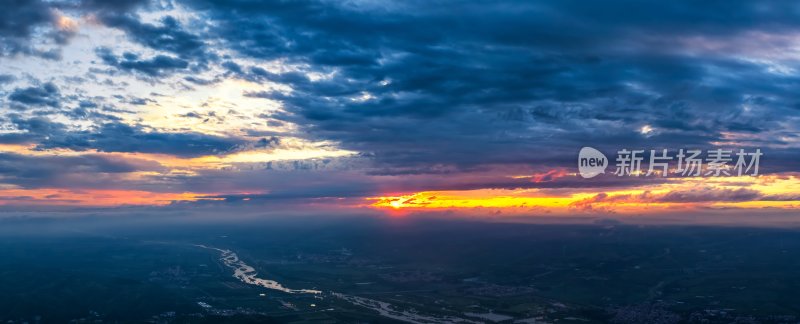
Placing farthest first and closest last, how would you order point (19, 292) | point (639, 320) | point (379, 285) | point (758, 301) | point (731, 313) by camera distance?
point (379, 285), point (19, 292), point (758, 301), point (731, 313), point (639, 320)

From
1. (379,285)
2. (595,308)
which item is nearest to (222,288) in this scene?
(379,285)

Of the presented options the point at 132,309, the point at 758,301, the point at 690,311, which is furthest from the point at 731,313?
the point at 132,309

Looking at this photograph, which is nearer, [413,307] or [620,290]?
[413,307]

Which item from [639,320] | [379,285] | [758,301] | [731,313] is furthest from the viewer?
[379,285]

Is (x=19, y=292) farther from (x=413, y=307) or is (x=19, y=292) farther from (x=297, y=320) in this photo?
(x=413, y=307)

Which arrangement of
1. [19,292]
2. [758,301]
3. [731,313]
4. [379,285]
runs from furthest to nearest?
[379,285], [19,292], [758,301], [731,313]

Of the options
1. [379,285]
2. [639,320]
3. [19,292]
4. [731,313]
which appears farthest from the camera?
[379,285]

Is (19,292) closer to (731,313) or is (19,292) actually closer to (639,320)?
(639,320)

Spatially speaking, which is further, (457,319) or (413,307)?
(413,307)
